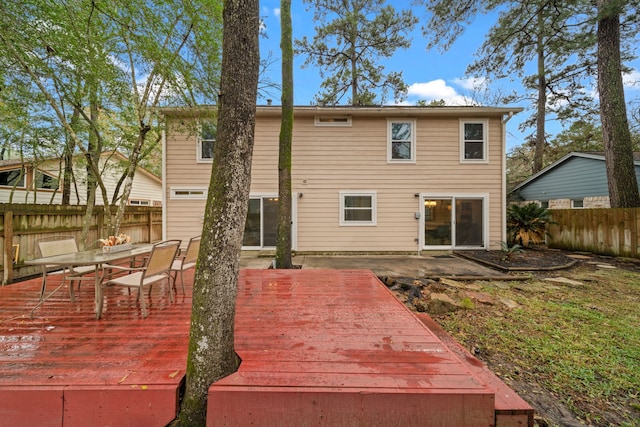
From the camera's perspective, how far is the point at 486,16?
26.8 ft

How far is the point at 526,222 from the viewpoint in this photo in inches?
333

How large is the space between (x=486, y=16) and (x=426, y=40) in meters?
1.89

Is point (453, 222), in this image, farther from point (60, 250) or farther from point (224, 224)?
point (60, 250)

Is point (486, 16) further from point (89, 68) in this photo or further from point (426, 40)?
point (89, 68)

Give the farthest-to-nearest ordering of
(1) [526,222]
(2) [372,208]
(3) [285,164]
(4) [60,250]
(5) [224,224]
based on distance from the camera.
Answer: (1) [526,222], (2) [372,208], (3) [285,164], (4) [60,250], (5) [224,224]

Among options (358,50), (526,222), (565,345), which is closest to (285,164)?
(565,345)

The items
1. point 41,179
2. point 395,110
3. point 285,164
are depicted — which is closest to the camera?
point 285,164

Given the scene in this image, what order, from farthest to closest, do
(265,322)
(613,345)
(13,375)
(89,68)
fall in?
(89,68), (613,345), (265,322), (13,375)

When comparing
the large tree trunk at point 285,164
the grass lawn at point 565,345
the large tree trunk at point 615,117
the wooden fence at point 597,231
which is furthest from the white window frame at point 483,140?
the large tree trunk at point 285,164

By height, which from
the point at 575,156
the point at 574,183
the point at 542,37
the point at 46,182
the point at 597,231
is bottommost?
the point at 597,231

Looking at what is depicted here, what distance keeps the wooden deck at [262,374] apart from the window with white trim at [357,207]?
17.5ft

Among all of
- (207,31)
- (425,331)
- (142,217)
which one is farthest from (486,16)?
(142,217)

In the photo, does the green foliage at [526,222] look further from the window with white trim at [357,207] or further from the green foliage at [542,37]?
the window with white trim at [357,207]

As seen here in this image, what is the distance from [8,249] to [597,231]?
15.0 meters
